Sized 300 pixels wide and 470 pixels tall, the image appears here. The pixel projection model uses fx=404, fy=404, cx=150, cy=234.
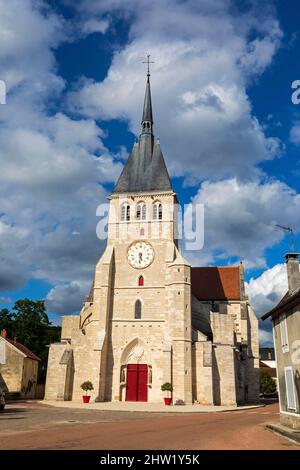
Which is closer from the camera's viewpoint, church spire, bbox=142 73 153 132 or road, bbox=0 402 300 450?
road, bbox=0 402 300 450

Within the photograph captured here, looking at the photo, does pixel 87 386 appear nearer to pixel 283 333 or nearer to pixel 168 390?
pixel 168 390

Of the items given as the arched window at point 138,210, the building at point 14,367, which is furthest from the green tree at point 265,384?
the building at point 14,367

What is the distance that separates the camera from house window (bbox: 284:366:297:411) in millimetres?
15391

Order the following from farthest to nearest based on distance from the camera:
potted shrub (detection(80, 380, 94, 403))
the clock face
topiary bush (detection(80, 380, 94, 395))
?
the clock face
topiary bush (detection(80, 380, 94, 395))
potted shrub (detection(80, 380, 94, 403))

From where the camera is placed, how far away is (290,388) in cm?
1597

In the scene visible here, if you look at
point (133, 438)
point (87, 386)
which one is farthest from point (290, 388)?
point (87, 386)

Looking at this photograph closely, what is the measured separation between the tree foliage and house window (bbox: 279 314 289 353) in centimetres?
3662

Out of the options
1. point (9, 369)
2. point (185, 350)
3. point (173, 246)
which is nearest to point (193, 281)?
point (173, 246)

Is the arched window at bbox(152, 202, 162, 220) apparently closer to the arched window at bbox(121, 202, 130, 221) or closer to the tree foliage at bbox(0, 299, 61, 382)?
the arched window at bbox(121, 202, 130, 221)

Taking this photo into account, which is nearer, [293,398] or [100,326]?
[293,398]

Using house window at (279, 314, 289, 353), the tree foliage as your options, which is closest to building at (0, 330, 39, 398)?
the tree foliage
